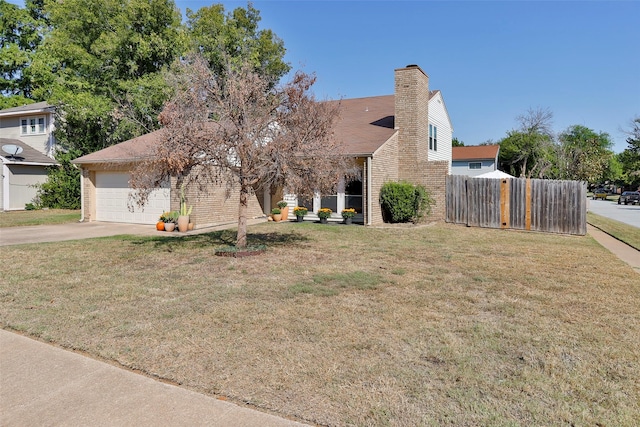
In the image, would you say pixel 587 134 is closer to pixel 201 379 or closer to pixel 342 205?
pixel 342 205

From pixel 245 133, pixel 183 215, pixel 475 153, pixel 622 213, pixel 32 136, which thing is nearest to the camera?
pixel 245 133

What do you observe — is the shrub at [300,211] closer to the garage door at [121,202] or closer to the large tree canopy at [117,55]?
the garage door at [121,202]

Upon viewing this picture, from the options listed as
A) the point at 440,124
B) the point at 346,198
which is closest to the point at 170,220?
the point at 346,198

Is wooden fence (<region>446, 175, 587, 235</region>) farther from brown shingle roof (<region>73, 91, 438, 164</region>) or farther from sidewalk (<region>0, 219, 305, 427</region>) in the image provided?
sidewalk (<region>0, 219, 305, 427</region>)

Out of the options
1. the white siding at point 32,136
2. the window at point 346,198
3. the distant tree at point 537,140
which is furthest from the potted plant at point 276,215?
the distant tree at point 537,140

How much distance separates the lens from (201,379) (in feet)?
11.8

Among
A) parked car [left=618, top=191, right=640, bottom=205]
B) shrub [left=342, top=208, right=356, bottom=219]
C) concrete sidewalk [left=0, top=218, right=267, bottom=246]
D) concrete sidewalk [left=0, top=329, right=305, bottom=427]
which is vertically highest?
parked car [left=618, top=191, right=640, bottom=205]

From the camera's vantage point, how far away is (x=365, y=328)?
482cm

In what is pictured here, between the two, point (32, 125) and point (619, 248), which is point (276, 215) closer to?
point (619, 248)

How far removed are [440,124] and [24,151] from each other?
80.0 feet

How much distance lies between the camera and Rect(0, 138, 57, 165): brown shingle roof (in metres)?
22.8

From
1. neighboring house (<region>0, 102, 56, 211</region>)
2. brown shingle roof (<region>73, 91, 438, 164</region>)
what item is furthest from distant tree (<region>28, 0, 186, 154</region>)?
brown shingle roof (<region>73, 91, 438, 164</region>)

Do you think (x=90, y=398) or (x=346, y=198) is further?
(x=346, y=198)

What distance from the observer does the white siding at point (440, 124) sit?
800 inches
